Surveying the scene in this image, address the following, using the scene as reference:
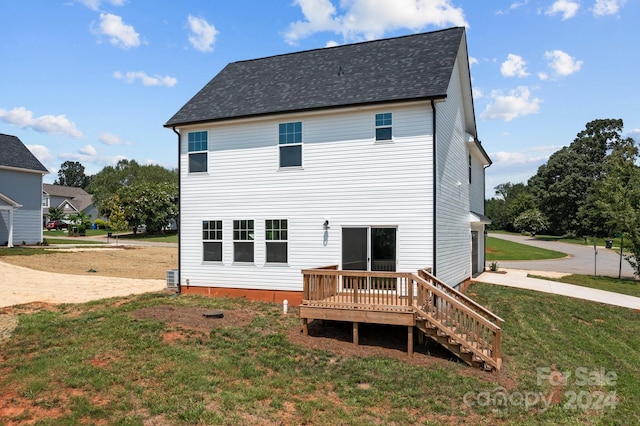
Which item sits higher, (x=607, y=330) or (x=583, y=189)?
(x=583, y=189)

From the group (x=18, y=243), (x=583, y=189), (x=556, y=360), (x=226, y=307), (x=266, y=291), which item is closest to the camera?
(x=556, y=360)

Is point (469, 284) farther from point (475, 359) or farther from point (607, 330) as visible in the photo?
point (475, 359)

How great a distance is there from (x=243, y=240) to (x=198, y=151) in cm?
353

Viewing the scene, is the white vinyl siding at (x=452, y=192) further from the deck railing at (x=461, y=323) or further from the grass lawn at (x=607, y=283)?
the grass lawn at (x=607, y=283)

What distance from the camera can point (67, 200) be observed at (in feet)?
259

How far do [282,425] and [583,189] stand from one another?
64.0 metres

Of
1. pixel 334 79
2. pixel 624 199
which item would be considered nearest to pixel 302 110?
pixel 334 79

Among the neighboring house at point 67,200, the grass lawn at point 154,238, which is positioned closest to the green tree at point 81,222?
the grass lawn at point 154,238

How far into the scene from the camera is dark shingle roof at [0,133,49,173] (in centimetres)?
3244

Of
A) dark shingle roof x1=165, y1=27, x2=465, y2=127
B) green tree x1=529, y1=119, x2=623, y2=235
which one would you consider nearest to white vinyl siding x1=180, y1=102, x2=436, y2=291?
dark shingle roof x1=165, y1=27, x2=465, y2=127

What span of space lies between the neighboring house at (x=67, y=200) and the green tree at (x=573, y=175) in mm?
74027

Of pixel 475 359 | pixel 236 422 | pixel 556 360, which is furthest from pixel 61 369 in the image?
pixel 556 360

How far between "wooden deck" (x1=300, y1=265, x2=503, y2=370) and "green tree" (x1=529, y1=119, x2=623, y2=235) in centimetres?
5589

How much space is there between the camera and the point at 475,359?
8430 mm
